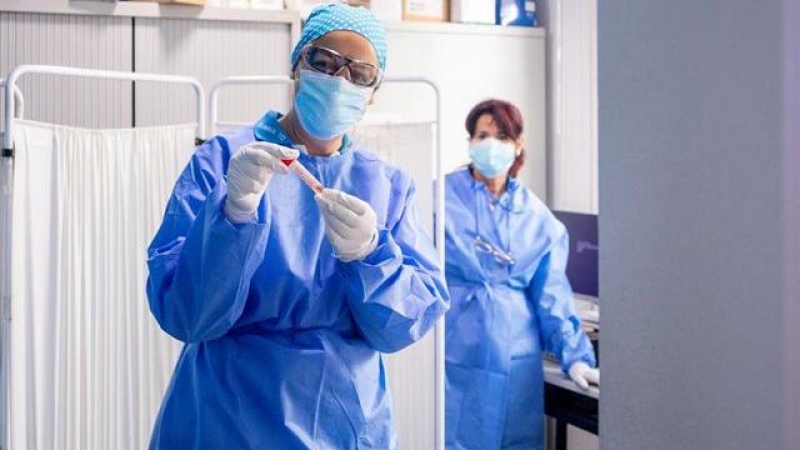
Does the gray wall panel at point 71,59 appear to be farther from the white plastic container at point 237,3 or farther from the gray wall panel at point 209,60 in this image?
the white plastic container at point 237,3

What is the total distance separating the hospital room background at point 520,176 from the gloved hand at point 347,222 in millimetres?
351

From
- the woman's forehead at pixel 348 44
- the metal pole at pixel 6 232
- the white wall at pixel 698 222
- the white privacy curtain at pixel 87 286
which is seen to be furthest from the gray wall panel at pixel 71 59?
the white wall at pixel 698 222

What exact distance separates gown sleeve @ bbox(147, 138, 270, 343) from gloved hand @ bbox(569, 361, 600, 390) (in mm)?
1708

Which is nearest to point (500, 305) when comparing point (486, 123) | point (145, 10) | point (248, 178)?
point (486, 123)

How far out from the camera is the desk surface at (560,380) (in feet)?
8.85

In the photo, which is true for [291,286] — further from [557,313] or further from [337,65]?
[557,313]

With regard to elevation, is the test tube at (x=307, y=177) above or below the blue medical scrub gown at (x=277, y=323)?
above

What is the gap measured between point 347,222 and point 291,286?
0.12 m

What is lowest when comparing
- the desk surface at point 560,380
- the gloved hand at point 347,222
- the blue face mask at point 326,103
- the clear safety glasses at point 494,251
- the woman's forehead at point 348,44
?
the desk surface at point 560,380

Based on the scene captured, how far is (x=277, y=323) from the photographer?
1264 millimetres

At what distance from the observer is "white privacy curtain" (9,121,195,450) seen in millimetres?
1803

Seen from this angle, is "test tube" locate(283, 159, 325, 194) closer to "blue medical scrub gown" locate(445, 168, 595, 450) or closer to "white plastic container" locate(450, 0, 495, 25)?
"blue medical scrub gown" locate(445, 168, 595, 450)

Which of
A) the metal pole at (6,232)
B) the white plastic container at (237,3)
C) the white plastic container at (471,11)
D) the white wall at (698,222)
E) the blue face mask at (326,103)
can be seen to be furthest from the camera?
the white plastic container at (471,11)

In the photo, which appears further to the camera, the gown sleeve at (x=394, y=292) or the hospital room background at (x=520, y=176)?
the gown sleeve at (x=394, y=292)
